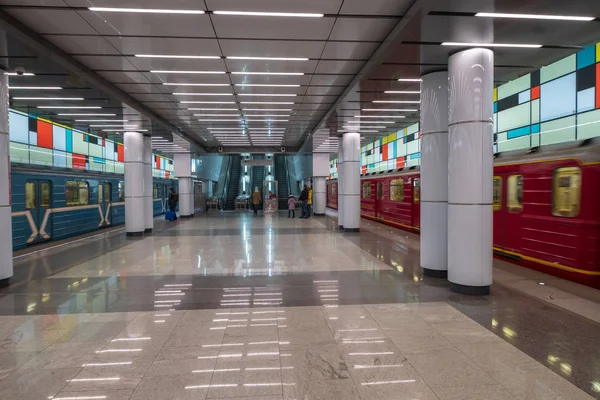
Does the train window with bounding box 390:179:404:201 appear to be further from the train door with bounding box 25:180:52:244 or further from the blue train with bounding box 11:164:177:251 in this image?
the train door with bounding box 25:180:52:244

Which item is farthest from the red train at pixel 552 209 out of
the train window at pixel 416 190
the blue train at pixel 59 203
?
the blue train at pixel 59 203

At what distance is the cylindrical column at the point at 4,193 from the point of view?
682 cm

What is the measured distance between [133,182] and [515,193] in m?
12.5

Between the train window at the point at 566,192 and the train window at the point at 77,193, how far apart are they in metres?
14.4

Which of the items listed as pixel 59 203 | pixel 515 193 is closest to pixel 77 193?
pixel 59 203

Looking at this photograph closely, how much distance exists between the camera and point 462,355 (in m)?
3.92

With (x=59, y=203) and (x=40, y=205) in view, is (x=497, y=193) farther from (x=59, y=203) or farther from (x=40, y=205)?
(x=59, y=203)

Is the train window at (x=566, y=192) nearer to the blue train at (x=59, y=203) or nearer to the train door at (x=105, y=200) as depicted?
the blue train at (x=59, y=203)

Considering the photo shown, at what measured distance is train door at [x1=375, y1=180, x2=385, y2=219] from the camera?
60.1 ft

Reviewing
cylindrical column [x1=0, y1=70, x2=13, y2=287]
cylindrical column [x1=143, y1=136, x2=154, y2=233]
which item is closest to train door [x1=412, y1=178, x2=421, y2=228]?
cylindrical column [x1=143, y1=136, x2=154, y2=233]

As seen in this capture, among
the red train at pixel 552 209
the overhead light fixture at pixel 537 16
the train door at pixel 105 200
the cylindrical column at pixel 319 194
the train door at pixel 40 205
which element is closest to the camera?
the overhead light fixture at pixel 537 16

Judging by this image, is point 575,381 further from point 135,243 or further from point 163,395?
point 135,243

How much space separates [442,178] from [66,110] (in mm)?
10909

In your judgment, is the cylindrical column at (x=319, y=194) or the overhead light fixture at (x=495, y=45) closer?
the overhead light fixture at (x=495, y=45)
